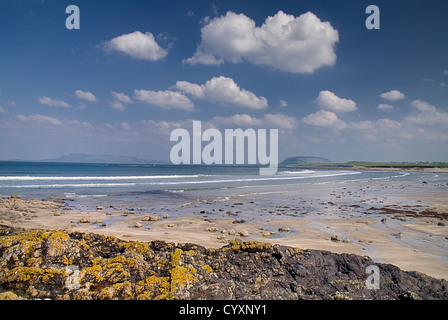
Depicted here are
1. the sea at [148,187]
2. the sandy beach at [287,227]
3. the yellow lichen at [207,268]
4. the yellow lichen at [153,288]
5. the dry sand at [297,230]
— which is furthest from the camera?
the sea at [148,187]

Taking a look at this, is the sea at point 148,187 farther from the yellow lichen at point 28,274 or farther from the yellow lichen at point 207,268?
the yellow lichen at point 207,268

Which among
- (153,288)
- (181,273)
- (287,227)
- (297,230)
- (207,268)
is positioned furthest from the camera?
(287,227)

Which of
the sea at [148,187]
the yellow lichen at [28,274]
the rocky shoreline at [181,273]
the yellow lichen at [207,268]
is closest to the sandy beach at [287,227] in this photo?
the rocky shoreline at [181,273]

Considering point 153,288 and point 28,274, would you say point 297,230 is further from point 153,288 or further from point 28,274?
point 28,274

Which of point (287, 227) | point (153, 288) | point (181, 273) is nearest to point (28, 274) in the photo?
point (153, 288)

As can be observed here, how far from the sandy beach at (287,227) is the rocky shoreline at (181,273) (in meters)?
3.19

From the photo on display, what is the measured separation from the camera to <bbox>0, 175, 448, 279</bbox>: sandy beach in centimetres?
810

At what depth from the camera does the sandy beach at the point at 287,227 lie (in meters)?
8.10

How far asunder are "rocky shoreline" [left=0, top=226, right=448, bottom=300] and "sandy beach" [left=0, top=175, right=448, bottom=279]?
10.5ft

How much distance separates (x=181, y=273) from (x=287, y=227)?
8530mm

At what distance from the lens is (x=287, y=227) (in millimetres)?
11430

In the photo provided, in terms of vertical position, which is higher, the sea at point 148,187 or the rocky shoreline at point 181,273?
the rocky shoreline at point 181,273

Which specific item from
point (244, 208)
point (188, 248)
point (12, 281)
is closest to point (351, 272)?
point (188, 248)
